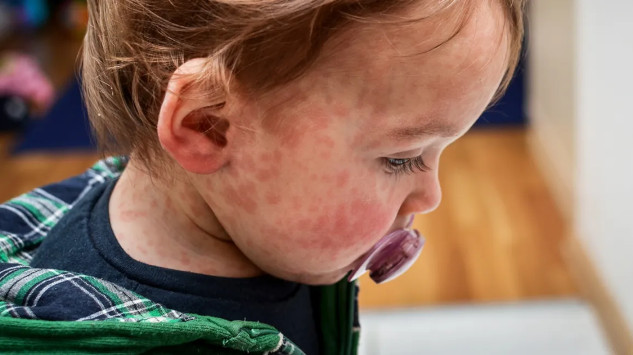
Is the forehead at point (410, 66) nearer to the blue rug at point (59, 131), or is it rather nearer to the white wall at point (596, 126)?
the white wall at point (596, 126)

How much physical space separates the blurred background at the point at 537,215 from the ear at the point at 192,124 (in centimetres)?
81

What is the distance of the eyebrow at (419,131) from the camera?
0.58 metres

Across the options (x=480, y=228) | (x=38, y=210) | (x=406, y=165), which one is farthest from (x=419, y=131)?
(x=480, y=228)

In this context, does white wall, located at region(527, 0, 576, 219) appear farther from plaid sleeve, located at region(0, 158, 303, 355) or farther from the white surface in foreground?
plaid sleeve, located at region(0, 158, 303, 355)

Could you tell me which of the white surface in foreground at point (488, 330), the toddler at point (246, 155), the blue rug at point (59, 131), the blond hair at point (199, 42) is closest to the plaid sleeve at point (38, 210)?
the toddler at point (246, 155)

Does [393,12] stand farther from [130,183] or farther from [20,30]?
[20,30]

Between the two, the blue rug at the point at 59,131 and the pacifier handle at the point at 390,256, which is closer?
the pacifier handle at the point at 390,256

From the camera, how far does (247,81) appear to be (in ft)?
1.84

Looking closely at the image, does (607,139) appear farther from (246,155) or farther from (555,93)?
(246,155)

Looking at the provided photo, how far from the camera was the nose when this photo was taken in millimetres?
647

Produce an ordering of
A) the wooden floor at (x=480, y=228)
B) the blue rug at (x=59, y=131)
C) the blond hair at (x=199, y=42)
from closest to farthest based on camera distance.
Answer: the blond hair at (x=199, y=42), the wooden floor at (x=480, y=228), the blue rug at (x=59, y=131)

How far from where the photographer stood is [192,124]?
594mm

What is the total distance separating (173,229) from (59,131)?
2384mm

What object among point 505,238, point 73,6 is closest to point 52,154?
point 505,238
